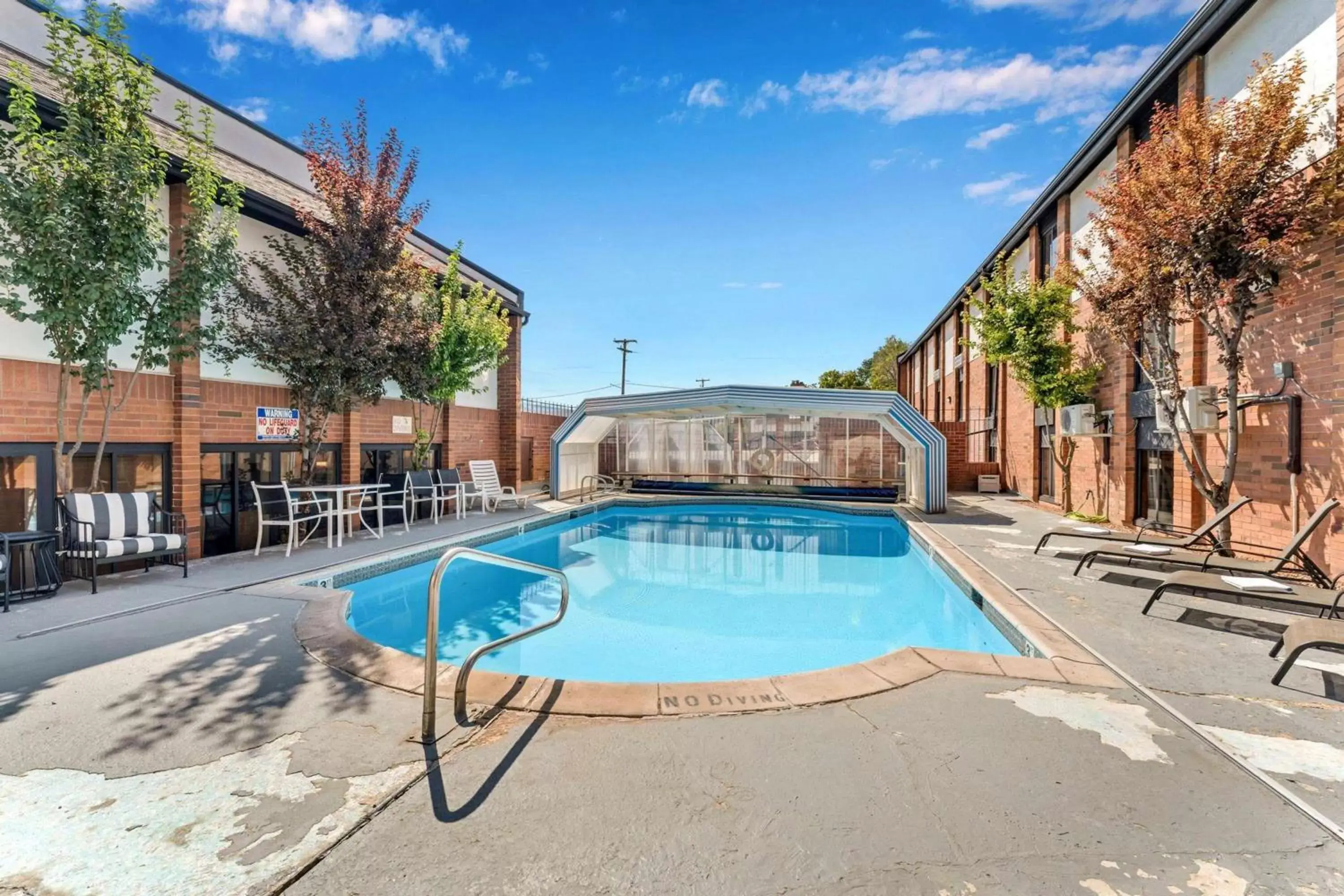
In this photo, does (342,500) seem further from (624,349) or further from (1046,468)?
(624,349)

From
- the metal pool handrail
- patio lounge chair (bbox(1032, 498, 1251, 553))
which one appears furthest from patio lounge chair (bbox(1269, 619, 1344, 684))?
the metal pool handrail

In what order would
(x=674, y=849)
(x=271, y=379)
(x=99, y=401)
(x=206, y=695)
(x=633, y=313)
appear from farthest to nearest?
(x=633, y=313) < (x=271, y=379) < (x=99, y=401) < (x=206, y=695) < (x=674, y=849)

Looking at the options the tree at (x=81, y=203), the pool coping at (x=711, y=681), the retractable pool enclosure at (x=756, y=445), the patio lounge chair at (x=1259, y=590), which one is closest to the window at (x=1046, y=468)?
the retractable pool enclosure at (x=756, y=445)

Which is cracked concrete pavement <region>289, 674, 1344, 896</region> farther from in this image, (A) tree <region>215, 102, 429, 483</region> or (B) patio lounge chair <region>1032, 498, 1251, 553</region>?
(A) tree <region>215, 102, 429, 483</region>

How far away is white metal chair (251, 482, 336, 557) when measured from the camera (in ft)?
23.8

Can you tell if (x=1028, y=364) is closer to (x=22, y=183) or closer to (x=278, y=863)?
(x=278, y=863)

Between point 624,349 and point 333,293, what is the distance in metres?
32.2

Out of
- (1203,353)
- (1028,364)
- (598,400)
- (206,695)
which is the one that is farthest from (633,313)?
(206,695)

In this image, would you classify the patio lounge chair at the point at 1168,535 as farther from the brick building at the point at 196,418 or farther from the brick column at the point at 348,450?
the brick building at the point at 196,418

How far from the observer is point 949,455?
56.6 feet

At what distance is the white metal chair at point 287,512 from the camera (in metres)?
7.25

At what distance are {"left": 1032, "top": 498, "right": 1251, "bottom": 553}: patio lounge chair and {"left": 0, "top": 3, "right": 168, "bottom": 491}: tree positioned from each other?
10.1m

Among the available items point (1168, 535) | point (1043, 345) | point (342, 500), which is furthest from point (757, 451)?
point (342, 500)

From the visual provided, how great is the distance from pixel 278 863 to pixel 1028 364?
1249 centimetres
